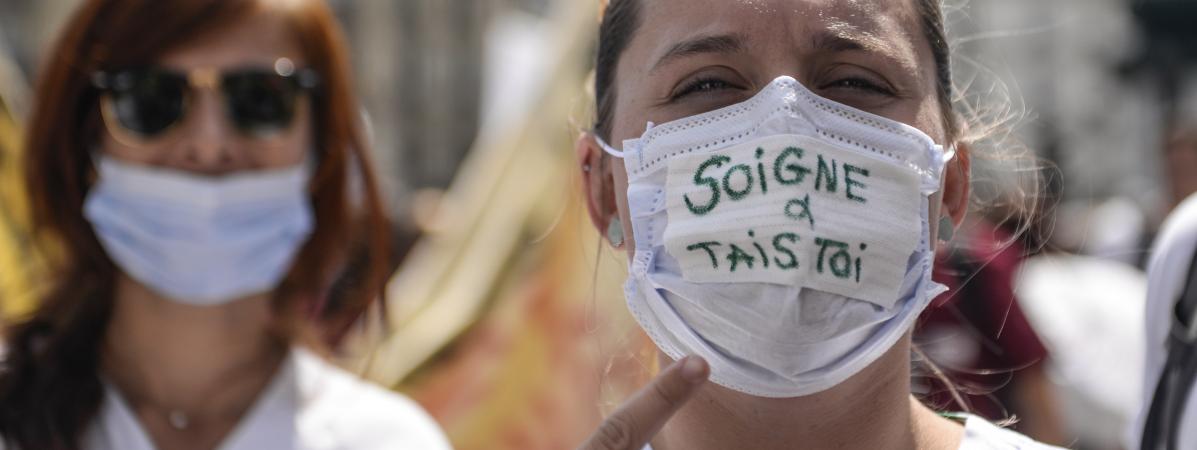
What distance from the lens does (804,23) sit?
85.5 inches

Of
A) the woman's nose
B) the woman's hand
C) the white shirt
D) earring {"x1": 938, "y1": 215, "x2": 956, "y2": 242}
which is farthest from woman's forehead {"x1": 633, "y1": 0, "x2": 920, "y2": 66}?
the woman's nose

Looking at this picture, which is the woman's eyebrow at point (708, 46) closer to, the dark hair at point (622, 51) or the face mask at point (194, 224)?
the dark hair at point (622, 51)

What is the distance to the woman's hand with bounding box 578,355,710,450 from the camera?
6.07 feet

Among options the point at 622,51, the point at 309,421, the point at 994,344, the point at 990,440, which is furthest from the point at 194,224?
the point at 994,344

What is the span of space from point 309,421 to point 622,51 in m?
1.43

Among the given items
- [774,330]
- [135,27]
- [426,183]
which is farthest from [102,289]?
[426,183]

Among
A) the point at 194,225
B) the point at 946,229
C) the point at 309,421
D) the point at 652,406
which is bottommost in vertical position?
the point at 309,421

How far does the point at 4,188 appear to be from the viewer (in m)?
5.10

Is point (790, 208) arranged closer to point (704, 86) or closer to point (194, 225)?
point (704, 86)

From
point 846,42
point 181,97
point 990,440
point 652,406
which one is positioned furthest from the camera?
point 181,97

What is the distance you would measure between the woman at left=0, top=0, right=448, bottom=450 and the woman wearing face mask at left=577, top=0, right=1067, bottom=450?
1.38 meters

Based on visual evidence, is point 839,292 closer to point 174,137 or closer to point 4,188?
point 174,137

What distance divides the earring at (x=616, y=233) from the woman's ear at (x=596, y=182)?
22 mm

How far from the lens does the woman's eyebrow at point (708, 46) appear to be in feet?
7.18
